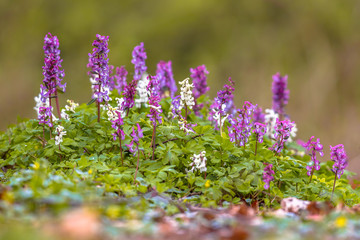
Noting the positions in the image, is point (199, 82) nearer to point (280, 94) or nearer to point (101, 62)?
point (280, 94)

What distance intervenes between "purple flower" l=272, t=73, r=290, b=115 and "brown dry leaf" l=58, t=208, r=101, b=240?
3694 millimetres

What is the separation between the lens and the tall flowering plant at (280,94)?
546cm

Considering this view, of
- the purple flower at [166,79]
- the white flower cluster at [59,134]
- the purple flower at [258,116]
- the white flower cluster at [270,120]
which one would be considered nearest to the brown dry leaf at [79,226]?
the white flower cluster at [59,134]

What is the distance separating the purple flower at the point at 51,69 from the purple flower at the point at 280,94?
8.32ft

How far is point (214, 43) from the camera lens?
13.4 meters

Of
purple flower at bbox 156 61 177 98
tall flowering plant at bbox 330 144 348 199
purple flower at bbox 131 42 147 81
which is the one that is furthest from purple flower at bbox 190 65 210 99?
tall flowering plant at bbox 330 144 348 199

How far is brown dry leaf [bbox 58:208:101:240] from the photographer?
79.4 inches

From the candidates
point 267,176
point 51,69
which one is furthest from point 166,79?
point 267,176

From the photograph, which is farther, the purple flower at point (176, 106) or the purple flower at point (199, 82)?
the purple flower at point (199, 82)

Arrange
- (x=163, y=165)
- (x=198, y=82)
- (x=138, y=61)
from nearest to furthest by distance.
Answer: (x=163, y=165), (x=138, y=61), (x=198, y=82)

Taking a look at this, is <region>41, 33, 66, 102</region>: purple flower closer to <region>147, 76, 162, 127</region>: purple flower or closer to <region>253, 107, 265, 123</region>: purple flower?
<region>147, 76, 162, 127</region>: purple flower

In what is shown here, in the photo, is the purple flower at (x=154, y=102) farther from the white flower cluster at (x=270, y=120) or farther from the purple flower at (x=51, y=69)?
the white flower cluster at (x=270, y=120)

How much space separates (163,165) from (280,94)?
2.25m

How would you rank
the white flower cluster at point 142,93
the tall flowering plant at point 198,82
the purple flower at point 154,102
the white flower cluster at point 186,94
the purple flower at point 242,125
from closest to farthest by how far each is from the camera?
the purple flower at point 154,102
the purple flower at point 242,125
the white flower cluster at point 186,94
the white flower cluster at point 142,93
the tall flowering plant at point 198,82
